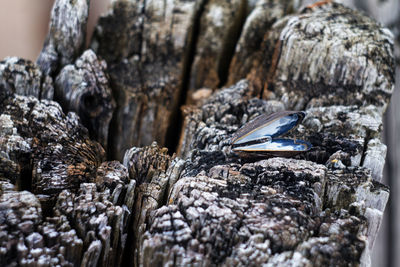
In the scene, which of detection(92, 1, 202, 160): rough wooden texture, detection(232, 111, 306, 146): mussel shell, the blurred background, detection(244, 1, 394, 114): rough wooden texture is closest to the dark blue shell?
detection(232, 111, 306, 146): mussel shell

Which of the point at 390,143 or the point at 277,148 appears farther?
the point at 390,143

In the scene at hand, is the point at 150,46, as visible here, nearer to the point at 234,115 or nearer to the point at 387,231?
the point at 234,115

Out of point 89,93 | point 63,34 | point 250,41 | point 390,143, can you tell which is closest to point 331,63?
point 250,41

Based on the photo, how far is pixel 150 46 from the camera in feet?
4.59

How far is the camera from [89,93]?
116 centimetres

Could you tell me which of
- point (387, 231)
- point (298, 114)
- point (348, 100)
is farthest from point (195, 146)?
point (387, 231)

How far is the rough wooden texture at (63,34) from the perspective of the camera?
3.98 feet

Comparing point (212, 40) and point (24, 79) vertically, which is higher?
point (212, 40)

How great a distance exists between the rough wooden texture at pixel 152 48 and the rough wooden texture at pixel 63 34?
162mm

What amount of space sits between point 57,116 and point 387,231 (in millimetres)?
1442

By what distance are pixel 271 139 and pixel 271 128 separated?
30 millimetres

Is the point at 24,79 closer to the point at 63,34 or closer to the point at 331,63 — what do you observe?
the point at 63,34

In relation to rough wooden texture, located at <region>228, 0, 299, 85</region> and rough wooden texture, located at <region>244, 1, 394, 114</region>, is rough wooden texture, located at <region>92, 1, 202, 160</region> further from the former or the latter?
rough wooden texture, located at <region>244, 1, 394, 114</region>

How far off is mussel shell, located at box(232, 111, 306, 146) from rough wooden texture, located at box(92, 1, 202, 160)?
47 centimetres
